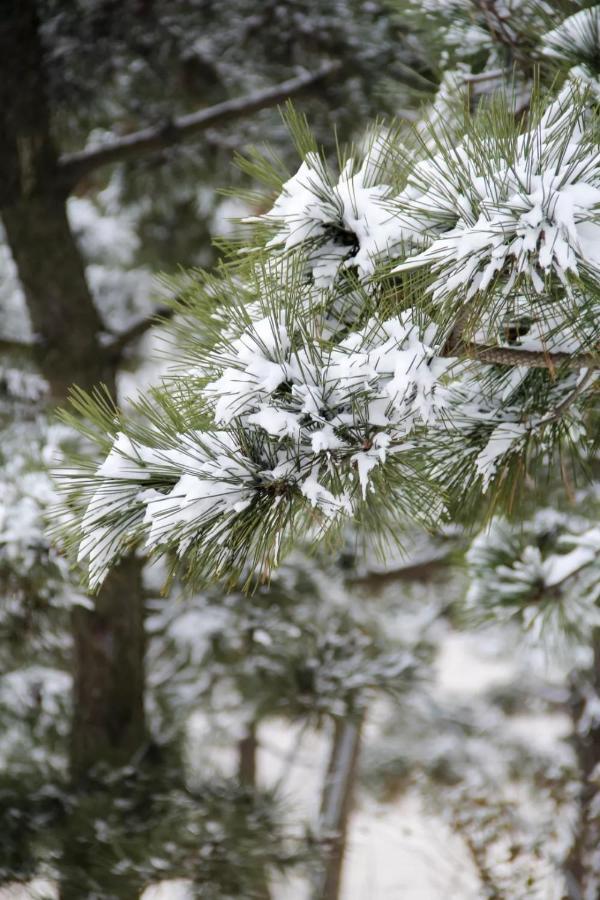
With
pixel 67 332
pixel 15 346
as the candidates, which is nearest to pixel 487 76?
pixel 67 332

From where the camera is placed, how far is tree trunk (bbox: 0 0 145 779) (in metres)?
2.34

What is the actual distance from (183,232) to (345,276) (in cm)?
→ 266

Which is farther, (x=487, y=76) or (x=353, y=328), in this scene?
(x=487, y=76)

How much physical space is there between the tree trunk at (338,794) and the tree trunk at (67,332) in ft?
5.62

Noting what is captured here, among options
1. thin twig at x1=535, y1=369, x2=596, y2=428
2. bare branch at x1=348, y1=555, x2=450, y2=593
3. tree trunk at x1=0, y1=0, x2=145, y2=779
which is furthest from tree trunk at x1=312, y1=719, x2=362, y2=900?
thin twig at x1=535, y1=369, x2=596, y2=428

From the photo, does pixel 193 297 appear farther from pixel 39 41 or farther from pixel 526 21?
pixel 39 41

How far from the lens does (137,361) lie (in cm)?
333

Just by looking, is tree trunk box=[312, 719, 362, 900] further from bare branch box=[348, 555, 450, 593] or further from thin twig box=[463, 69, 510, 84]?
thin twig box=[463, 69, 510, 84]

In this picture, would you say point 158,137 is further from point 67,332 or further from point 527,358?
point 527,358

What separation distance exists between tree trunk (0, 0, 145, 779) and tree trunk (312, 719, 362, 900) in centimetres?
171

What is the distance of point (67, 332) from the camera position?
243 cm

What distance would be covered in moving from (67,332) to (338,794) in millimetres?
3026

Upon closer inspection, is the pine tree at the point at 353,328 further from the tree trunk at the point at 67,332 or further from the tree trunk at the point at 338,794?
the tree trunk at the point at 338,794

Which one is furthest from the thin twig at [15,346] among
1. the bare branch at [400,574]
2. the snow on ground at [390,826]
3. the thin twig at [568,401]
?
the snow on ground at [390,826]
